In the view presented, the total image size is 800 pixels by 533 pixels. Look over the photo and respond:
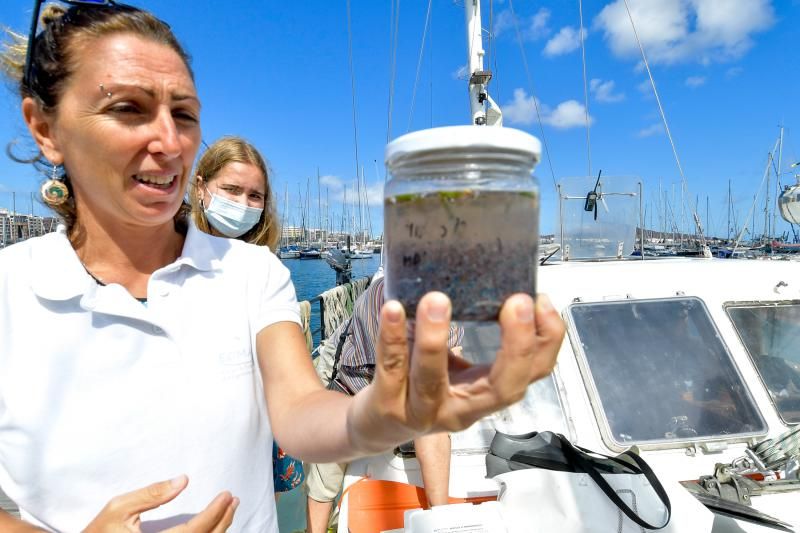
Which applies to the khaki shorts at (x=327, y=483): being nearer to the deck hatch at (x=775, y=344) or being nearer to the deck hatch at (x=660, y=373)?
the deck hatch at (x=660, y=373)

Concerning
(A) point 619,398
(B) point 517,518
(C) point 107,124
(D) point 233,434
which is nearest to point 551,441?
(B) point 517,518

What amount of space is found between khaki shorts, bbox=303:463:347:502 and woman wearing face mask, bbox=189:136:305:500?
197 millimetres

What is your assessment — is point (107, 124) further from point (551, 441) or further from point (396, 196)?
point (551, 441)

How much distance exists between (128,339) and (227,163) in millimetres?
2152

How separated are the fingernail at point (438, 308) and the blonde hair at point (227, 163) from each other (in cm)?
279

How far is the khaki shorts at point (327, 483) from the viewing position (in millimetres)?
2846

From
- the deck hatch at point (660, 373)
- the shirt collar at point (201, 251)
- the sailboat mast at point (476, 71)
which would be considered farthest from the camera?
the sailboat mast at point (476, 71)

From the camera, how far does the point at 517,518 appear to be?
188 cm

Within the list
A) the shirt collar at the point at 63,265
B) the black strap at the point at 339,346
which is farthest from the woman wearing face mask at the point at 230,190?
the shirt collar at the point at 63,265

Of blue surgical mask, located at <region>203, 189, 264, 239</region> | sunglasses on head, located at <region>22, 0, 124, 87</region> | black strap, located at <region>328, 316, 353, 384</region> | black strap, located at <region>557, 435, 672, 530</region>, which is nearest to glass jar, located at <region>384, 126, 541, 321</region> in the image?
sunglasses on head, located at <region>22, 0, 124, 87</region>

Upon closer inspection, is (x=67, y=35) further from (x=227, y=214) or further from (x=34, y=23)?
(x=227, y=214)

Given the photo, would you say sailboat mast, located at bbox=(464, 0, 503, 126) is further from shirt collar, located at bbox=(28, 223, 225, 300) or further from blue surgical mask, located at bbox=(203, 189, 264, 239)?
shirt collar, located at bbox=(28, 223, 225, 300)

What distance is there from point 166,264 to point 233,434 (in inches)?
25.5

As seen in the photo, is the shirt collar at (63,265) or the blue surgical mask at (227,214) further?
the blue surgical mask at (227,214)
